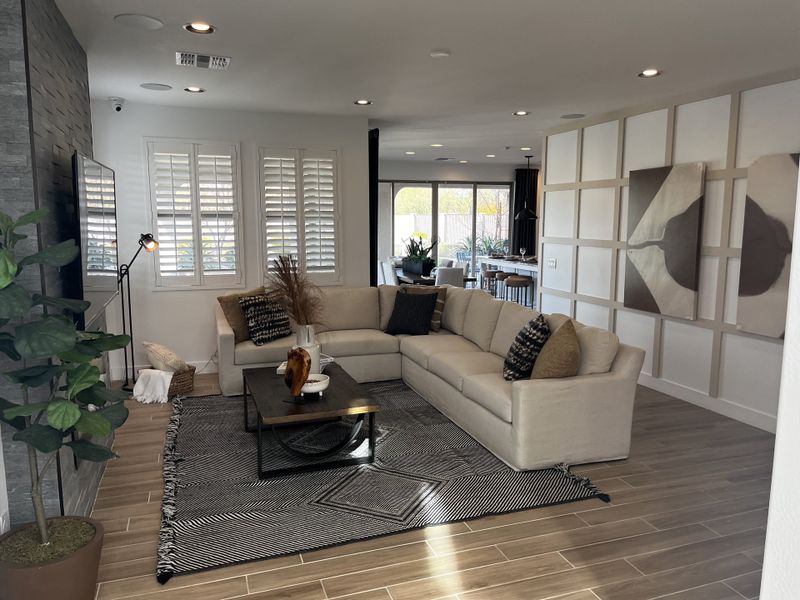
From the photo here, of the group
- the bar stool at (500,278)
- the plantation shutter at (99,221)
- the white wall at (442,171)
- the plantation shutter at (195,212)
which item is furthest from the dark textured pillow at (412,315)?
the white wall at (442,171)

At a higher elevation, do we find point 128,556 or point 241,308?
point 241,308

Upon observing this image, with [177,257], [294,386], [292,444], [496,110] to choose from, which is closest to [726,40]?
[496,110]

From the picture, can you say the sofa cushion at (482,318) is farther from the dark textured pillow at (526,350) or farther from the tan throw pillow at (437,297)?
the dark textured pillow at (526,350)

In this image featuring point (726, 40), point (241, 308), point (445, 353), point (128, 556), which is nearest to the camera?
point (128, 556)

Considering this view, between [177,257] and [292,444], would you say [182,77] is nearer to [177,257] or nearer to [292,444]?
[177,257]

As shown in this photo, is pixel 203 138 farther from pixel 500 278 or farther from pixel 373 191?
pixel 500 278

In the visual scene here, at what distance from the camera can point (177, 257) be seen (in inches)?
234

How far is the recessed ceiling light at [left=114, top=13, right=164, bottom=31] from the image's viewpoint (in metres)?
3.19

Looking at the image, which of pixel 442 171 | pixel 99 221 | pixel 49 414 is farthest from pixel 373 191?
pixel 442 171

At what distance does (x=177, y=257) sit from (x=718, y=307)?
4.91m

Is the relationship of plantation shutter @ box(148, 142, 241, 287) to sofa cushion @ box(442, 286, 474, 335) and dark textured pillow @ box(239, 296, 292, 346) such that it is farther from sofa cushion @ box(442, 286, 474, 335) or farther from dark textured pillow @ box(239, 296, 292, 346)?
sofa cushion @ box(442, 286, 474, 335)

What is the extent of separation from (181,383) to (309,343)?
1.68 m

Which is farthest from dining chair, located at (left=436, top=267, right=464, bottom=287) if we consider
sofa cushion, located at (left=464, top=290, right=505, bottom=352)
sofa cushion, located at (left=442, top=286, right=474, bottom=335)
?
sofa cushion, located at (left=464, top=290, right=505, bottom=352)

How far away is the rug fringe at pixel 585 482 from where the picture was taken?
3.36 meters
